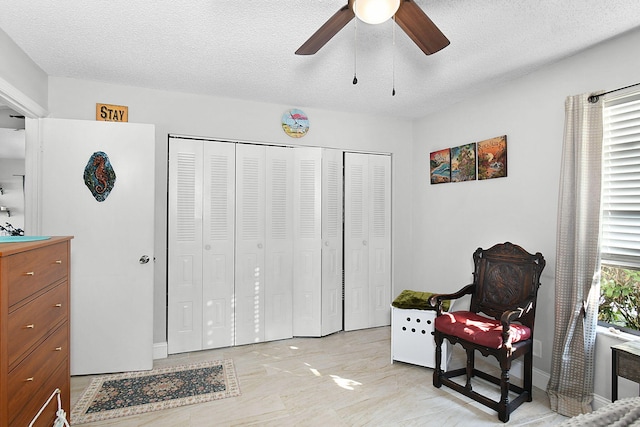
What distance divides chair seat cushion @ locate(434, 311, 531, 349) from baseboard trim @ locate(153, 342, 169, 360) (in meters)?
2.44

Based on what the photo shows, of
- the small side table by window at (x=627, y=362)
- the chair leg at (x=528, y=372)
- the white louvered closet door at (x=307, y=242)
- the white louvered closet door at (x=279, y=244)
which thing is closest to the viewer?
the small side table by window at (x=627, y=362)

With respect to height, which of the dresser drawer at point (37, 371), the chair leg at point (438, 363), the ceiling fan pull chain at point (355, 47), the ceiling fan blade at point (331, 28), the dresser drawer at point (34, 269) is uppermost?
the ceiling fan pull chain at point (355, 47)

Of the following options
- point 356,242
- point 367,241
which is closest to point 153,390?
point 356,242

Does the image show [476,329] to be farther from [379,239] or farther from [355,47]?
[355,47]

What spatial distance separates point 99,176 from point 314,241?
207 cm

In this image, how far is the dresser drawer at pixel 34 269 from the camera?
145 centimetres

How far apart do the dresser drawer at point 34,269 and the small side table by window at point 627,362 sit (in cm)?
304

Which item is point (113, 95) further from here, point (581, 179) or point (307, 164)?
point (581, 179)

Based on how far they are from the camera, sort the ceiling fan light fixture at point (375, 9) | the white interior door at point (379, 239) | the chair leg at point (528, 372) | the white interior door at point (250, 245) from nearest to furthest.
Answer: the ceiling fan light fixture at point (375, 9) < the chair leg at point (528, 372) < the white interior door at point (250, 245) < the white interior door at point (379, 239)

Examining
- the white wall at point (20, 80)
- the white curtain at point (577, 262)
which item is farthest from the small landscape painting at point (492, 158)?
the white wall at point (20, 80)

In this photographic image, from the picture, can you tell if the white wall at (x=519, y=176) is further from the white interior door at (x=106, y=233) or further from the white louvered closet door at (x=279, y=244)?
the white interior door at (x=106, y=233)

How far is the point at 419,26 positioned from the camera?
5.09 ft

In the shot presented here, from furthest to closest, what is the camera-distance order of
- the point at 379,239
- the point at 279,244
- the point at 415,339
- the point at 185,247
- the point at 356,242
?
the point at 379,239, the point at 356,242, the point at 279,244, the point at 185,247, the point at 415,339

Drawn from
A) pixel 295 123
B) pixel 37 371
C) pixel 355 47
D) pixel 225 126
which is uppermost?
pixel 355 47
